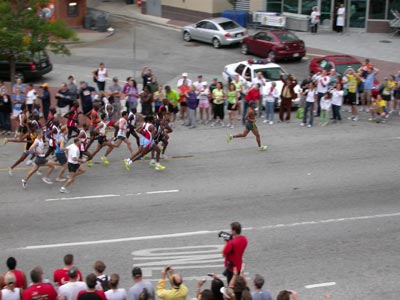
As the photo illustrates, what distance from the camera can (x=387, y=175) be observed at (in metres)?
18.5

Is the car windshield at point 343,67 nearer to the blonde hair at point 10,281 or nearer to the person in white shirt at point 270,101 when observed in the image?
the person in white shirt at point 270,101

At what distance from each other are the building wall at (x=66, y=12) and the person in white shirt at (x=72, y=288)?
30.9 meters

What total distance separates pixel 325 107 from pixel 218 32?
13.3 m

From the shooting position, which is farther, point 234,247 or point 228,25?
point 228,25

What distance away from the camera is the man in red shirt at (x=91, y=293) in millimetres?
9595

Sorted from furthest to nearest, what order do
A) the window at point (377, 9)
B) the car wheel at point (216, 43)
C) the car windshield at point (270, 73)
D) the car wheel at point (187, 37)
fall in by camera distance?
the car wheel at point (187, 37)
the window at point (377, 9)
the car wheel at point (216, 43)
the car windshield at point (270, 73)

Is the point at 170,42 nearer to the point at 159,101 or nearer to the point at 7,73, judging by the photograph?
the point at 7,73

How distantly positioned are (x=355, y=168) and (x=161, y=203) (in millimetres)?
5467

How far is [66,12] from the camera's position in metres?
39.8

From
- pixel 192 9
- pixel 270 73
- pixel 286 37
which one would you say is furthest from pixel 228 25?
pixel 270 73

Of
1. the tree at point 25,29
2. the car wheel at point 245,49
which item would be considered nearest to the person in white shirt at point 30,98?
the tree at point 25,29

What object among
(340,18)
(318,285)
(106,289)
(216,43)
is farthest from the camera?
(340,18)

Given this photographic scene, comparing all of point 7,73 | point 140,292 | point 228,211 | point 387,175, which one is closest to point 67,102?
point 7,73

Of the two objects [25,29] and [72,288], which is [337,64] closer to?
[25,29]
